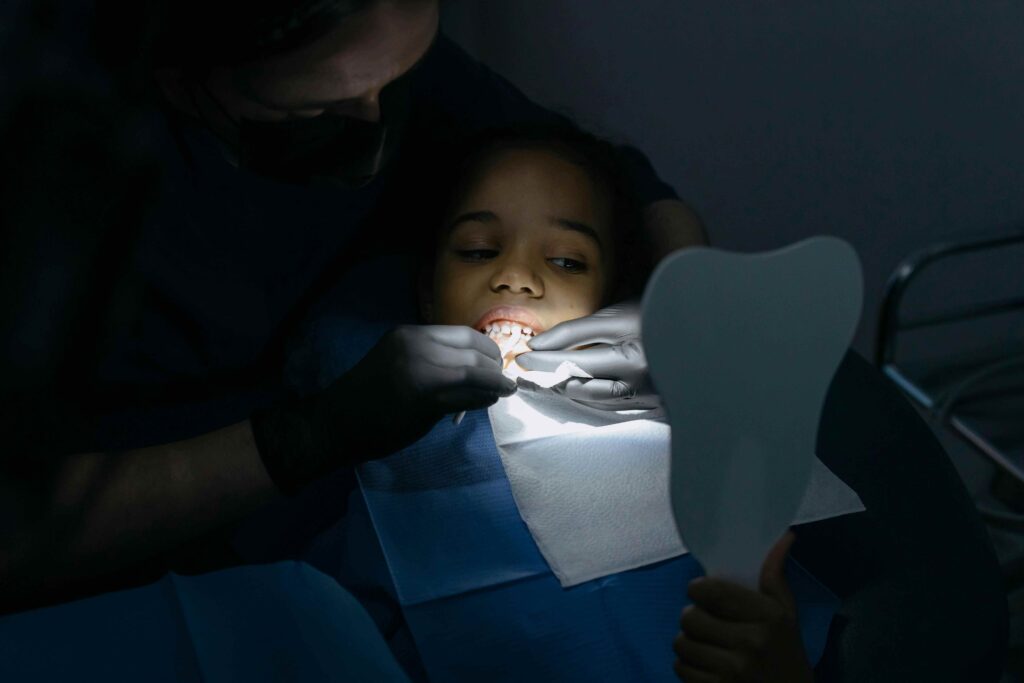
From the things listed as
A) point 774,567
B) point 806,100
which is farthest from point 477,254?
point 806,100

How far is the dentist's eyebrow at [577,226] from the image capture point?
1140 mm

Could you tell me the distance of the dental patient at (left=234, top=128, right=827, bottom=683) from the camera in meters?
0.84

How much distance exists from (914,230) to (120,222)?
1308 millimetres

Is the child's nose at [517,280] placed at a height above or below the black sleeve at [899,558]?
above

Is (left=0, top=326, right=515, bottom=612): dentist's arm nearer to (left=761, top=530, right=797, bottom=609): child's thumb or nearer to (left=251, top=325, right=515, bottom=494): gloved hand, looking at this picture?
(left=251, top=325, right=515, bottom=494): gloved hand

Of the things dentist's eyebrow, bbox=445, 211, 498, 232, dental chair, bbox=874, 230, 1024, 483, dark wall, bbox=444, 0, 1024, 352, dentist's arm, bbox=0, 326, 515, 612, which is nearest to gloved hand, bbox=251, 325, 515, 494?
dentist's arm, bbox=0, 326, 515, 612

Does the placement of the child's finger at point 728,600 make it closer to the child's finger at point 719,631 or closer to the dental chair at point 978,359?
the child's finger at point 719,631

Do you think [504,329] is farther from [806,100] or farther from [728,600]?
[806,100]

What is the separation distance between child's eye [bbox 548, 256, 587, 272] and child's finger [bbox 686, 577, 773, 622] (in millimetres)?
578

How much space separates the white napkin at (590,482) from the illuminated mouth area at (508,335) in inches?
1.7

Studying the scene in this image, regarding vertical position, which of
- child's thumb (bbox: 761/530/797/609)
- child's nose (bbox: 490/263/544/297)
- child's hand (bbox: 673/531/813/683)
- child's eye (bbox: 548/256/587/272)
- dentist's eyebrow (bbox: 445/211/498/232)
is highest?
dentist's eyebrow (bbox: 445/211/498/232)

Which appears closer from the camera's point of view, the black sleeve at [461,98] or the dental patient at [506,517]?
the dental patient at [506,517]

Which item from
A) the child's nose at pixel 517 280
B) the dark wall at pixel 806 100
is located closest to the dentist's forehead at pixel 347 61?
the child's nose at pixel 517 280

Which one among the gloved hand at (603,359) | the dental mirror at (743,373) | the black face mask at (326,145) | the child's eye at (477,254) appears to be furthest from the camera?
the child's eye at (477,254)
